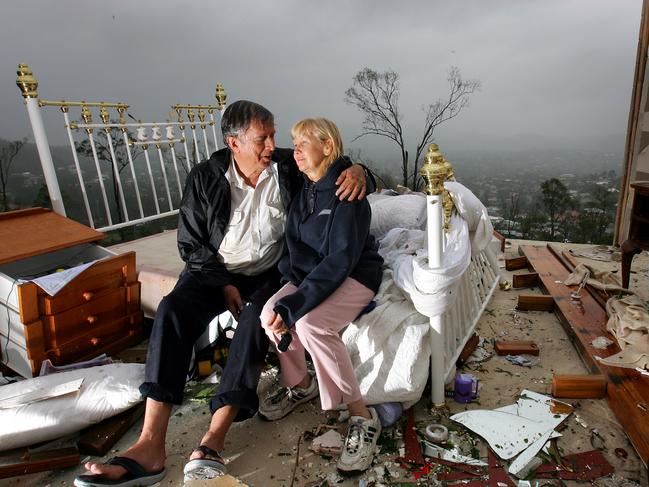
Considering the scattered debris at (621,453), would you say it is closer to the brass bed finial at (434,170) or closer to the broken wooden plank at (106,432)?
the brass bed finial at (434,170)

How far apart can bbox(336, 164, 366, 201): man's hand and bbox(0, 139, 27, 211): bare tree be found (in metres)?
3.24

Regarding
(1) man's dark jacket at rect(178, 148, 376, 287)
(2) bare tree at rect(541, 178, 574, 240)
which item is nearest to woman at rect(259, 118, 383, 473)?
(1) man's dark jacket at rect(178, 148, 376, 287)

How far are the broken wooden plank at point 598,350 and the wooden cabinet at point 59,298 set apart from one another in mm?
2451

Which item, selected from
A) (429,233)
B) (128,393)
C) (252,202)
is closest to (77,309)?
(128,393)

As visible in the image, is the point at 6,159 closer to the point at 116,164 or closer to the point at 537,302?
the point at 116,164

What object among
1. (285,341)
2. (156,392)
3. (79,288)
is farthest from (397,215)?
(79,288)

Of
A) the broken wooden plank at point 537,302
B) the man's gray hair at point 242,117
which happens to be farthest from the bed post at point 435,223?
the broken wooden plank at point 537,302

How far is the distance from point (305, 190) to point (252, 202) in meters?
0.31

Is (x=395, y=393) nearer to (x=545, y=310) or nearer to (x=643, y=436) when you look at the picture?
(x=643, y=436)

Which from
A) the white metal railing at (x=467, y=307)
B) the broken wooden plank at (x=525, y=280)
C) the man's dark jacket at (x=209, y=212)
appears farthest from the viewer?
the broken wooden plank at (x=525, y=280)

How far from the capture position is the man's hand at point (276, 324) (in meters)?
1.60

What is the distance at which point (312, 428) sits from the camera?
179 cm

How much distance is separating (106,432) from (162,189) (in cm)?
243

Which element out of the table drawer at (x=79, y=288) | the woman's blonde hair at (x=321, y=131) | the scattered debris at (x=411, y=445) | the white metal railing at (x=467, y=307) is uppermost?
the woman's blonde hair at (x=321, y=131)
